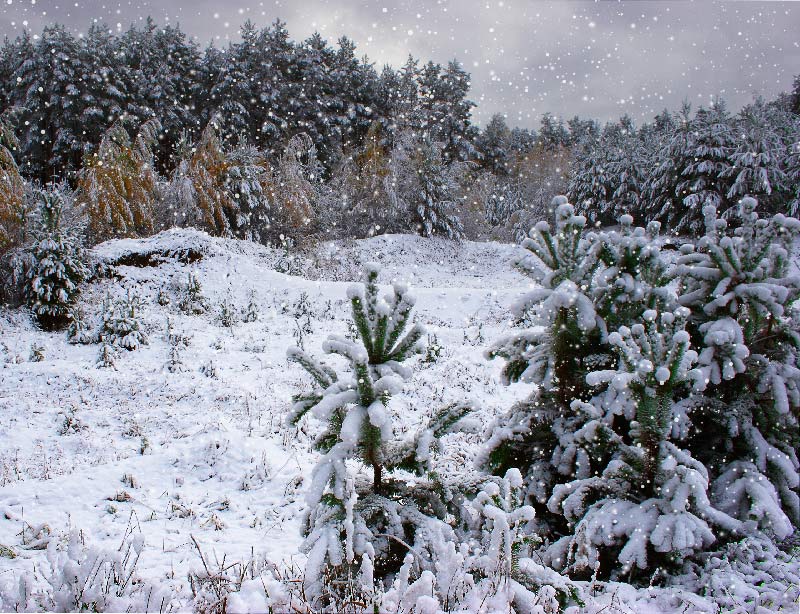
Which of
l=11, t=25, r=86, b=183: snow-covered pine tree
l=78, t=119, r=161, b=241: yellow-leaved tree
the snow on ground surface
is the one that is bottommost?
the snow on ground surface

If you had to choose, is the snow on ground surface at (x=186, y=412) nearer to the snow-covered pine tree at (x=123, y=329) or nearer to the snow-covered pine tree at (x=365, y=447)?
the snow-covered pine tree at (x=123, y=329)

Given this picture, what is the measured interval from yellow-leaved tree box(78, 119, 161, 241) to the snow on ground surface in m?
2.23

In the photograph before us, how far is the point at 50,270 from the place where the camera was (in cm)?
1042

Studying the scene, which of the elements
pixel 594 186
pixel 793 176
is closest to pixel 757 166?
pixel 793 176

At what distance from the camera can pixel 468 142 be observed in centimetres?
3897

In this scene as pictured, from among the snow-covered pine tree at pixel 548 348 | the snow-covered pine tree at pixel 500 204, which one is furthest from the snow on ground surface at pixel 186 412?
the snow-covered pine tree at pixel 500 204

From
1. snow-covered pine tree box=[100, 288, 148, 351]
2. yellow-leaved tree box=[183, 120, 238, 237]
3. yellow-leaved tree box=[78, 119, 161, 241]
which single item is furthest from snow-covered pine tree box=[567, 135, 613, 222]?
snow-covered pine tree box=[100, 288, 148, 351]

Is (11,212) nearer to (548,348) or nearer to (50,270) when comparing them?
(50,270)

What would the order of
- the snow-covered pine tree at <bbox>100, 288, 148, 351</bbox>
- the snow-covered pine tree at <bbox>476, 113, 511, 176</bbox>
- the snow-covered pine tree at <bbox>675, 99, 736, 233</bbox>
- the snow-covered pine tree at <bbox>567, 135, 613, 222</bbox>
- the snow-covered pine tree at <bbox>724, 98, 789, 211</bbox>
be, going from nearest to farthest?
the snow-covered pine tree at <bbox>100, 288, 148, 351</bbox>, the snow-covered pine tree at <bbox>724, 98, 789, 211</bbox>, the snow-covered pine tree at <bbox>675, 99, 736, 233</bbox>, the snow-covered pine tree at <bbox>567, 135, 613, 222</bbox>, the snow-covered pine tree at <bbox>476, 113, 511, 176</bbox>

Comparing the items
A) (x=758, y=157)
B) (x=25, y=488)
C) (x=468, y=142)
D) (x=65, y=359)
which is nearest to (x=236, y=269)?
(x=65, y=359)

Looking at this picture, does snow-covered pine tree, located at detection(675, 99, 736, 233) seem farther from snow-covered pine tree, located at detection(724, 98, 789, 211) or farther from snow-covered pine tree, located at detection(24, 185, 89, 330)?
snow-covered pine tree, located at detection(24, 185, 89, 330)

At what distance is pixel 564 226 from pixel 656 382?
1.22 meters

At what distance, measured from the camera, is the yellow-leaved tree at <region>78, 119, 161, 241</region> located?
1584 centimetres

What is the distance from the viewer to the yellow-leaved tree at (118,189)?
1584 centimetres
